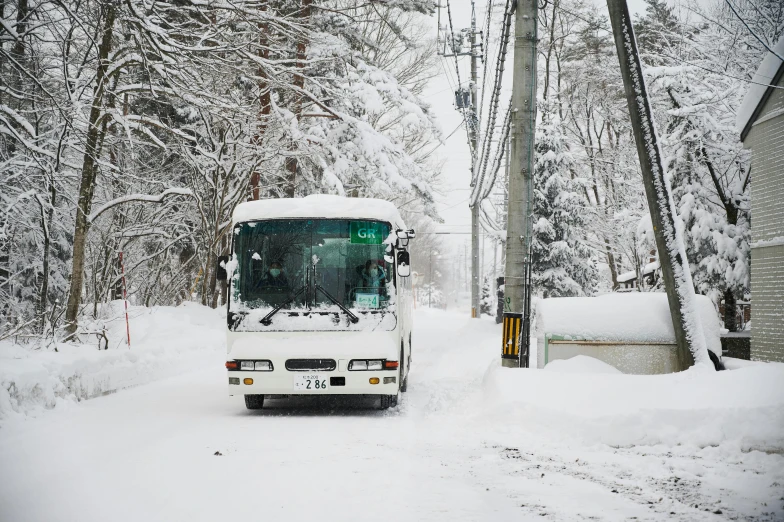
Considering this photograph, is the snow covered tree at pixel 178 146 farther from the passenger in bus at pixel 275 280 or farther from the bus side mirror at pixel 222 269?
the passenger in bus at pixel 275 280

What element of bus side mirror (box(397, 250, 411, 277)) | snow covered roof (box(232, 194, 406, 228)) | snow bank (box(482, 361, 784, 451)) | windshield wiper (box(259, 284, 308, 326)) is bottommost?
snow bank (box(482, 361, 784, 451))

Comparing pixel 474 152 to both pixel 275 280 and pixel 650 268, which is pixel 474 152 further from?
pixel 275 280

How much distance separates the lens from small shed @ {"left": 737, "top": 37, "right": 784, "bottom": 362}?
13445 mm

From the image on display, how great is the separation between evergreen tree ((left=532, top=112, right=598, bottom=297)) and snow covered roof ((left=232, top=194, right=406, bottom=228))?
65.9 feet

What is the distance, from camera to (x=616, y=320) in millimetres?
9898

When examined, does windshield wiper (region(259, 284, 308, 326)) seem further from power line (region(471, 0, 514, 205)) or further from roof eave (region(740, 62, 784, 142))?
roof eave (region(740, 62, 784, 142))

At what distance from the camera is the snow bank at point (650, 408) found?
21.0 feet

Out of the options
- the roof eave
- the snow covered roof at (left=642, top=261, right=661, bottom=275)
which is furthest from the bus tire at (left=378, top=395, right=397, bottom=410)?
the snow covered roof at (left=642, top=261, right=661, bottom=275)

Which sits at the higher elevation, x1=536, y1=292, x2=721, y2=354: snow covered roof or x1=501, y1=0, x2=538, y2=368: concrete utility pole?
x1=501, y1=0, x2=538, y2=368: concrete utility pole

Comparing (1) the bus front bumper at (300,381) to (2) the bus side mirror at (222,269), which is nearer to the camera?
(1) the bus front bumper at (300,381)

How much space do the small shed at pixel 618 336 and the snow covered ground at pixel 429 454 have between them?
0.42 metres

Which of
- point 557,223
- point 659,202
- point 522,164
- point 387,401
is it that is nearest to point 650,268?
point 557,223

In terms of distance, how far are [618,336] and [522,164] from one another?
10.3 feet

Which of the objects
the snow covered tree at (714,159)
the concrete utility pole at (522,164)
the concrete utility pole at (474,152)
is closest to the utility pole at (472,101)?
the concrete utility pole at (474,152)
